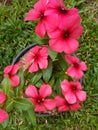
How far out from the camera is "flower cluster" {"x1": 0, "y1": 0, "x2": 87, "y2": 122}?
1522 millimetres

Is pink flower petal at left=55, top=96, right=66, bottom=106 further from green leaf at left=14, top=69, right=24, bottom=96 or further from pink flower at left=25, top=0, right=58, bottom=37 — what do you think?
Result: pink flower at left=25, top=0, right=58, bottom=37

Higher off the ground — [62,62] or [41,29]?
[41,29]

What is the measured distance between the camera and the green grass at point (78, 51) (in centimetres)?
220

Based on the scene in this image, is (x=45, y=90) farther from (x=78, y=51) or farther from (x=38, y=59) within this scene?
(x=78, y=51)

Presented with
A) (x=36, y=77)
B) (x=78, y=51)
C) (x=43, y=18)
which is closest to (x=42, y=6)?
(x=43, y=18)

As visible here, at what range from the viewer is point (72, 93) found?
5.47 feet

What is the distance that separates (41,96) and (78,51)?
2.59ft

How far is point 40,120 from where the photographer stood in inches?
87.1

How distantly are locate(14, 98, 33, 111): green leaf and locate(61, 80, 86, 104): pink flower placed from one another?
0.59 feet

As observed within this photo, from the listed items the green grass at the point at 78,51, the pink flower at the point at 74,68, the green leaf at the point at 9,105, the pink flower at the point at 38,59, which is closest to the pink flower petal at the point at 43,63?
the pink flower at the point at 38,59

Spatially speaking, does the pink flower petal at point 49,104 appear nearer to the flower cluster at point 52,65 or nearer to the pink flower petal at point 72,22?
the flower cluster at point 52,65

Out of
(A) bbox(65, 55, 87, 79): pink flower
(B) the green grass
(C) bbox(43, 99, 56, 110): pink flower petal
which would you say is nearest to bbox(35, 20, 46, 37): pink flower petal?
(A) bbox(65, 55, 87, 79): pink flower

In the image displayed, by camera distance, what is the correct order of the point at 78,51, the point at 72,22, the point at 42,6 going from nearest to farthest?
1. the point at 72,22
2. the point at 42,6
3. the point at 78,51

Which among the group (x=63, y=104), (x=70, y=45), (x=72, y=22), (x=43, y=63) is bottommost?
(x=63, y=104)
